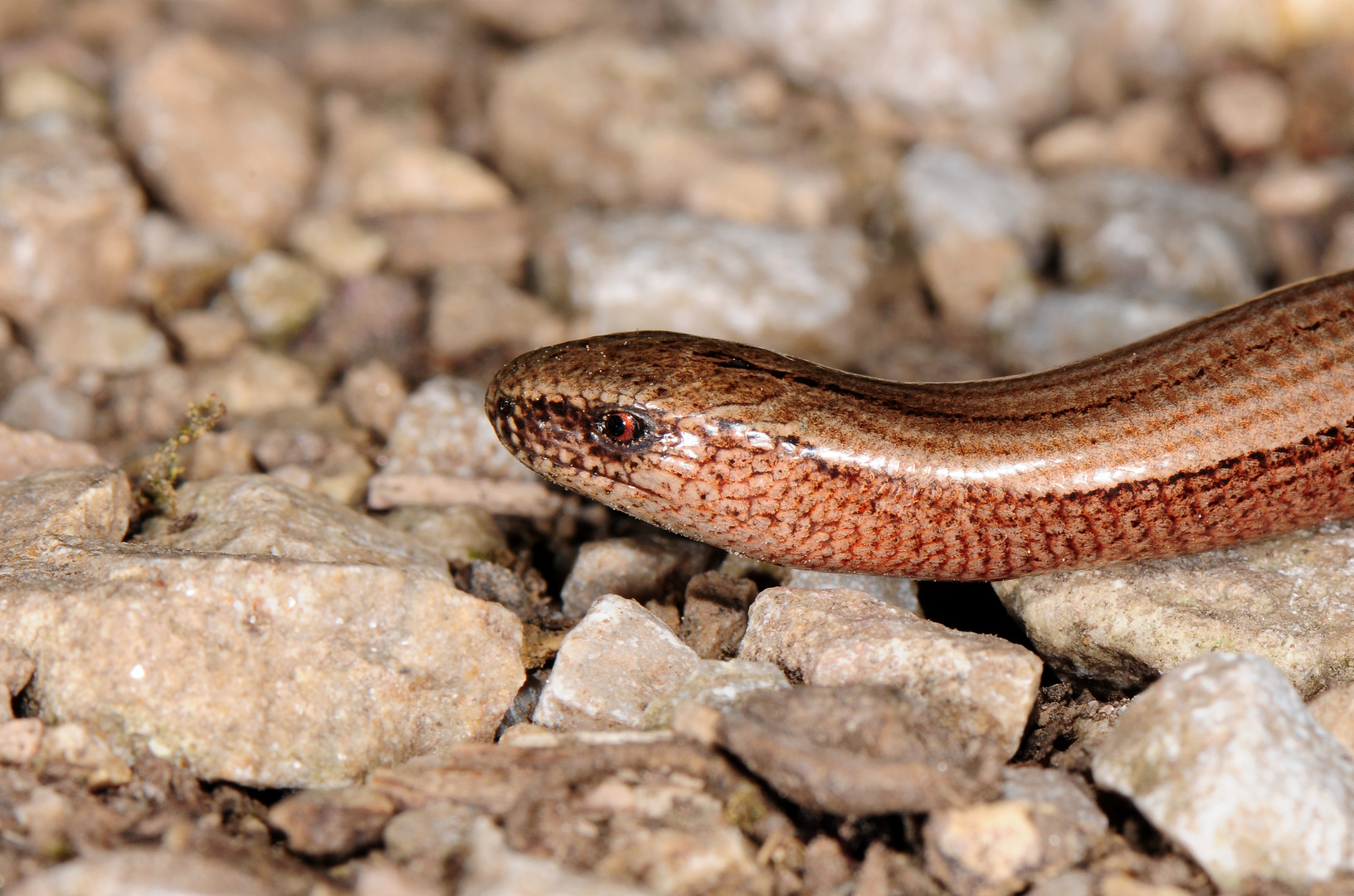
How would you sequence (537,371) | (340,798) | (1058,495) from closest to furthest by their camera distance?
(340,798)
(1058,495)
(537,371)

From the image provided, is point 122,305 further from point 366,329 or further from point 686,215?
point 686,215

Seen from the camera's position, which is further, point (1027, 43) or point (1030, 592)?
point (1027, 43)

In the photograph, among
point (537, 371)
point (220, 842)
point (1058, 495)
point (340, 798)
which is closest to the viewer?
point (220, 842)

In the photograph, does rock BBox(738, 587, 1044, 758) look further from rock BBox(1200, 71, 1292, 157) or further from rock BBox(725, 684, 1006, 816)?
rock BBox(1200, 71, 1292, 157)

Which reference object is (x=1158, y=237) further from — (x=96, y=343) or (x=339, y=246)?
(x=96, y=343)

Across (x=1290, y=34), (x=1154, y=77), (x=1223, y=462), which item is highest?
(x=1290, y=34)

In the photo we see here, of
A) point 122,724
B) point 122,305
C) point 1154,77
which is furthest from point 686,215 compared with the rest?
point 122,724

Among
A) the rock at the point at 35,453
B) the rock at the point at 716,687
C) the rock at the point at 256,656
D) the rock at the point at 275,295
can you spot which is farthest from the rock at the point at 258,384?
the rock at the point at 716,687
